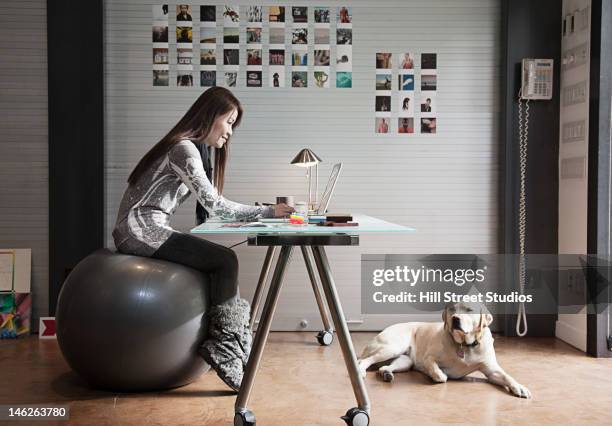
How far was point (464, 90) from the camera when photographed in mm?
4766

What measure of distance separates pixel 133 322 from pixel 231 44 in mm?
2298

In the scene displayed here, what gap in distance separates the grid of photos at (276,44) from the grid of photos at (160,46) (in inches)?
26.6

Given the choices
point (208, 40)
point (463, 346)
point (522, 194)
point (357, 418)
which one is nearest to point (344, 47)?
point (208, 40)

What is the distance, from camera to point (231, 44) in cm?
470

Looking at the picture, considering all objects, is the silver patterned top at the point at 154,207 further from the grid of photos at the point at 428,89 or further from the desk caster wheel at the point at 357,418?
the grid of photos at the point at 428,89

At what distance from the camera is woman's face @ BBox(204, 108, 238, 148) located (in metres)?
3.30

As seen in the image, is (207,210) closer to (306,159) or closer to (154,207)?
(154,207)

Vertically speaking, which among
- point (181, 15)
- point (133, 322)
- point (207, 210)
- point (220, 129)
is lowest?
point (133, 322)

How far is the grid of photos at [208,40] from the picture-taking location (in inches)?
184

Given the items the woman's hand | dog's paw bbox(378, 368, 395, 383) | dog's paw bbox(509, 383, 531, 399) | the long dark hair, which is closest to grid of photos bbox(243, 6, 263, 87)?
the long dark hair

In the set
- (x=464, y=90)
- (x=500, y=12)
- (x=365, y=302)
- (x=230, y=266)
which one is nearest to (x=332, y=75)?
(x=464, y=90)

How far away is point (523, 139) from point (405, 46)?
989 mm

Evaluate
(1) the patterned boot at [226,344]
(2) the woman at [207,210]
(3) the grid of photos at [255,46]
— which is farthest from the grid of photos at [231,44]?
(1) the patterned boot at [226,344]

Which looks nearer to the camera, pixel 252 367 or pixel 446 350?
pixel 252 367
